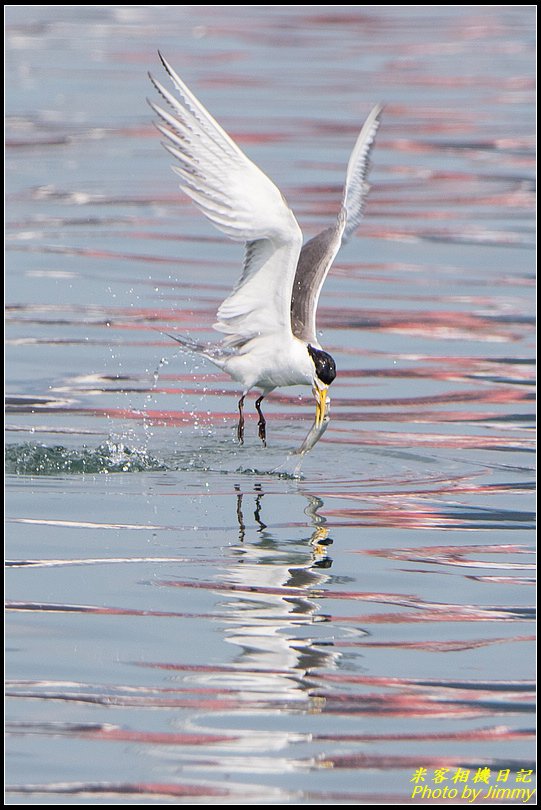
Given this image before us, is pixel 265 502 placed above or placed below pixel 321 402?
below

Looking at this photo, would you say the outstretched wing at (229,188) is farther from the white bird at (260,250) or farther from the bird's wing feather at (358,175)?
the bird's wing feather at (358,175)

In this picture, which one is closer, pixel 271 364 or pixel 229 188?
pixel 229 188

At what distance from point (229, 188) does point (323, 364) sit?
144 cm

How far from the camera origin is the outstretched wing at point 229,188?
917 cm

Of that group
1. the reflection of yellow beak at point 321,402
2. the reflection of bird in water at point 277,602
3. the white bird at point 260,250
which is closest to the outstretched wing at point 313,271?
the white bird at point 260,250

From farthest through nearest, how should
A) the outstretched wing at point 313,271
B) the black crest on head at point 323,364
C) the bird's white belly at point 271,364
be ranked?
the outstretched wing at point 313,271
the bird's white belly at point 271,364
the black crest on head at point 323,364

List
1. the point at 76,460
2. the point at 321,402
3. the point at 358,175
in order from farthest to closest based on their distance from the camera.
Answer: the point at 358,175 < the point at 76,460 < the point at 321,402

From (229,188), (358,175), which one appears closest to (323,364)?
(229,188)

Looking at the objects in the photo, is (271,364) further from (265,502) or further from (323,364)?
(265,502)

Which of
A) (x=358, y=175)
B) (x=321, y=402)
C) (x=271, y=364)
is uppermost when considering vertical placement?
(x=358, y=175)

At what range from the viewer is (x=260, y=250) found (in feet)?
32.2

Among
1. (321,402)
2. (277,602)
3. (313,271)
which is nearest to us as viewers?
(277,602)

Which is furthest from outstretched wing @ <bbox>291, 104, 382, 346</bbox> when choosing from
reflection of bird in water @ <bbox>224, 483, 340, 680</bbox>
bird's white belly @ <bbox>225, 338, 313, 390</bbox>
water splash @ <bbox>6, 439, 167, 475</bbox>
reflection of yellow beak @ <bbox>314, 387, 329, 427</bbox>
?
reflection of bird in water @ <bbox>224, 483, 340, 680</bbox>

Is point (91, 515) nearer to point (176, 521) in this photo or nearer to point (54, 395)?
point (176, 521)
